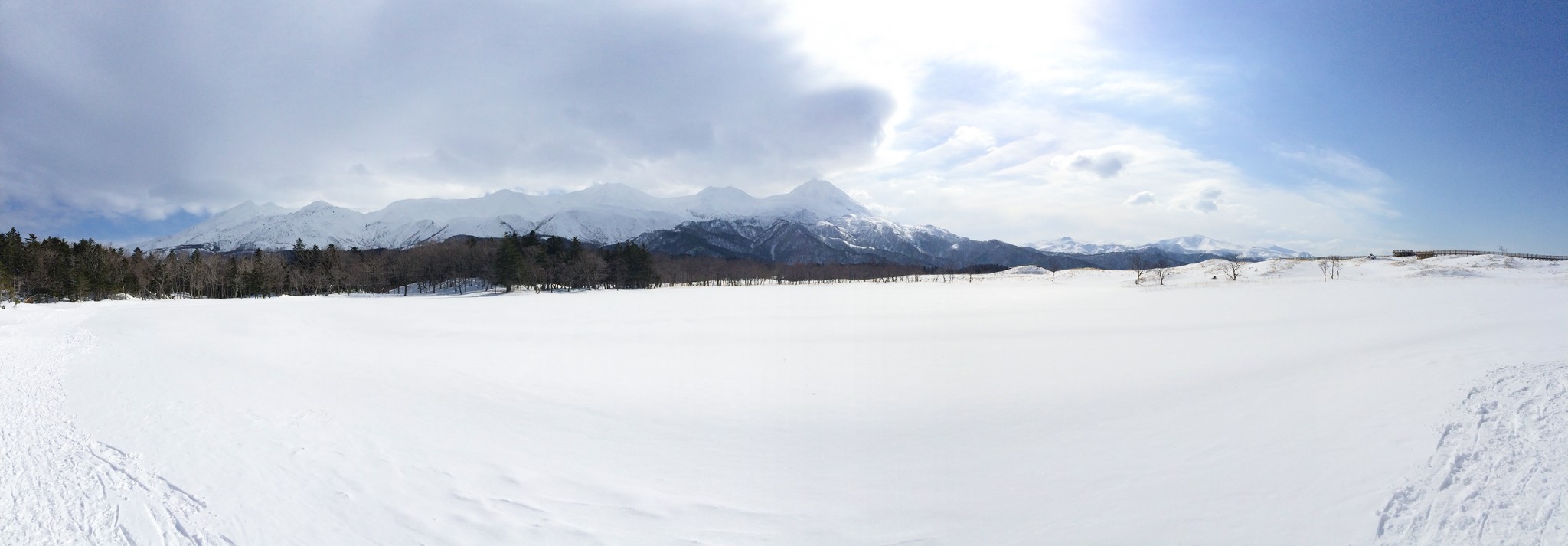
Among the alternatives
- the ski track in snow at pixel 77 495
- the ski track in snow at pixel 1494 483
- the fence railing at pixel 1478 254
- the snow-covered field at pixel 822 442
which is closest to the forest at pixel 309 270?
the snow-covered field at pixel 822 442

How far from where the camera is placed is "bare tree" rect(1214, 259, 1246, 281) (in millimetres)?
60456

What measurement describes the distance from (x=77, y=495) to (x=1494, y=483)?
16.0 m

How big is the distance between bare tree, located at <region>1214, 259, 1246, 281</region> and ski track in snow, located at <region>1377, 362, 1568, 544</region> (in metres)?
64.7

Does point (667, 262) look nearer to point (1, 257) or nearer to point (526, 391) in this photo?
point (1, 257)

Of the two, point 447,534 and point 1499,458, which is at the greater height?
point 1499,458

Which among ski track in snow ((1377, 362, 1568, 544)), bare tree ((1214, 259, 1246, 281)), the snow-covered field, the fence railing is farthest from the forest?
the fence railing

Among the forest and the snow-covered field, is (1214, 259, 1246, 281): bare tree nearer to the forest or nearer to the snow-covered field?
the snow-covered field

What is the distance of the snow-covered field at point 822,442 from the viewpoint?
5801 mm

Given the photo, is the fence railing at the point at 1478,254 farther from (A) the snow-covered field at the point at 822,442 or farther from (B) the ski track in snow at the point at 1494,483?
(B) the ski track in snow at the point at 1494,483

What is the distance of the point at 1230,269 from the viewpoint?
6575cm

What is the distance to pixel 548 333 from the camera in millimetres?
23719

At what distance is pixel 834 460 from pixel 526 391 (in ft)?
26.7

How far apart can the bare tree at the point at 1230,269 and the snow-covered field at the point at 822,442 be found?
48.3 metres

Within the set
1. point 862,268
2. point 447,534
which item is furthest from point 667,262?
point 447,534
